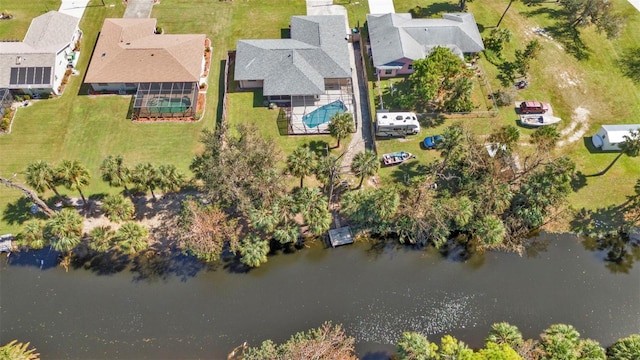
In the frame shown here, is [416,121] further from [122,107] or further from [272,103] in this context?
[122,107]

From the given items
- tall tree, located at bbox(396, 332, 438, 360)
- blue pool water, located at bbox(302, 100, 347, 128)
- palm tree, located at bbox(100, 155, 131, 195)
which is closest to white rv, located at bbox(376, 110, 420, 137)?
blue pool water, located at bbox(302, 100, 347, 128)

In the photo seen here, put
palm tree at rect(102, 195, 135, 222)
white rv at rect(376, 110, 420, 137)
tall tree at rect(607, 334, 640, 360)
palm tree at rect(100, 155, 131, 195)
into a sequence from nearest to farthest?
tall tree at rect(607, 334, 640, 360) → palm tree at rect(100, 155, 131, 195) → palm tree at rect(102, 195, 135, 222) → white rv at rect(376, 110, 420, 137)

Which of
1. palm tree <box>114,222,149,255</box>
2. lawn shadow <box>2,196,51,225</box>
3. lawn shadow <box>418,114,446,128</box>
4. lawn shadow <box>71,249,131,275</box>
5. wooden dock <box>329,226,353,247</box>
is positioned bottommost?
lawn shadow <box>71,249,131,275</box>

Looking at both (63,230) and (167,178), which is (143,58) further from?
(63,230)

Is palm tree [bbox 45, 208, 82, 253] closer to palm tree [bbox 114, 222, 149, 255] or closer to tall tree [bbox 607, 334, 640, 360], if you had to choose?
palm tree [bbox 114, 222, 149, 255]

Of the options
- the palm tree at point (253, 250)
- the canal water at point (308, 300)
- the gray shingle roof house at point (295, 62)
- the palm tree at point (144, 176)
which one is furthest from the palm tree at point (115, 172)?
the gray shingle roof house at point (295, 62)

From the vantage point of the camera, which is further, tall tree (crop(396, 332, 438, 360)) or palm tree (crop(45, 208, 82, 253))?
palm tree (crop(45, 208, 82, 253))

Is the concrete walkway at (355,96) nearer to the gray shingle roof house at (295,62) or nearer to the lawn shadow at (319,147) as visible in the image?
the lawn shadow at (319,147)

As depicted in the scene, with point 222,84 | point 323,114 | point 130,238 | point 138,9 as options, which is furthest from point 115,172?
point 138,9
